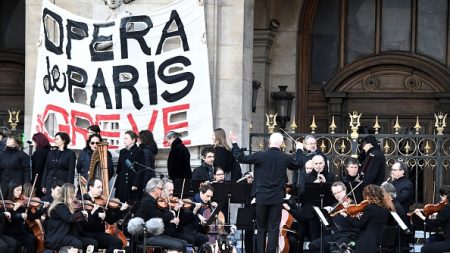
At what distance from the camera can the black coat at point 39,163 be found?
2836 centimetres

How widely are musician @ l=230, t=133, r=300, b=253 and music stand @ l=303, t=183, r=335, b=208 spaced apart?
39.9 inches

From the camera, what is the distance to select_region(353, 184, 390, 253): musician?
81.7 ft

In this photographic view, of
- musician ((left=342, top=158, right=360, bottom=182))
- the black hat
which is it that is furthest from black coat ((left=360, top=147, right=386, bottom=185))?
the black hat

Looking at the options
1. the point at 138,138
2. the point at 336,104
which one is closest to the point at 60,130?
the point at 138,138

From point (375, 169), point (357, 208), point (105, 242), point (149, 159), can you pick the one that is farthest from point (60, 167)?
point (357, 208)

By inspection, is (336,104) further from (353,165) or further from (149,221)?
(149,221)

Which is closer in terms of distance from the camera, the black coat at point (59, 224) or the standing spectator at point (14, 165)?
the black coat at point (59, 224)

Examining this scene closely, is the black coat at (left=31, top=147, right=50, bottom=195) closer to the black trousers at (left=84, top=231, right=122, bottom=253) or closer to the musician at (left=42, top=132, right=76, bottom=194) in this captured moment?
the musician at (left=42, top=132, right=76, bottom=194)

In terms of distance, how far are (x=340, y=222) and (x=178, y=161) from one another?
327 cm

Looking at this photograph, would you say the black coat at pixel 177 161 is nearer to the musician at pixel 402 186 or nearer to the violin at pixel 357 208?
the musician at pixel 402 186

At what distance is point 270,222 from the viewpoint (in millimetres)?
25453

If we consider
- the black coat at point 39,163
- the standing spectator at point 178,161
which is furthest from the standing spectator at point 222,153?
the black coat at point 39,163

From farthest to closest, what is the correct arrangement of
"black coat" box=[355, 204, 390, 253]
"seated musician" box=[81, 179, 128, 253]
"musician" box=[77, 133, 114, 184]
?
"musician" box=[77, 133, 114, 184] → "seated musician" box=[81, 179, 128, 253] → "black coat" box=[355, 204, 390, 253]

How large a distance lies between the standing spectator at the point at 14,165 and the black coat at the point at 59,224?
7.76ft
